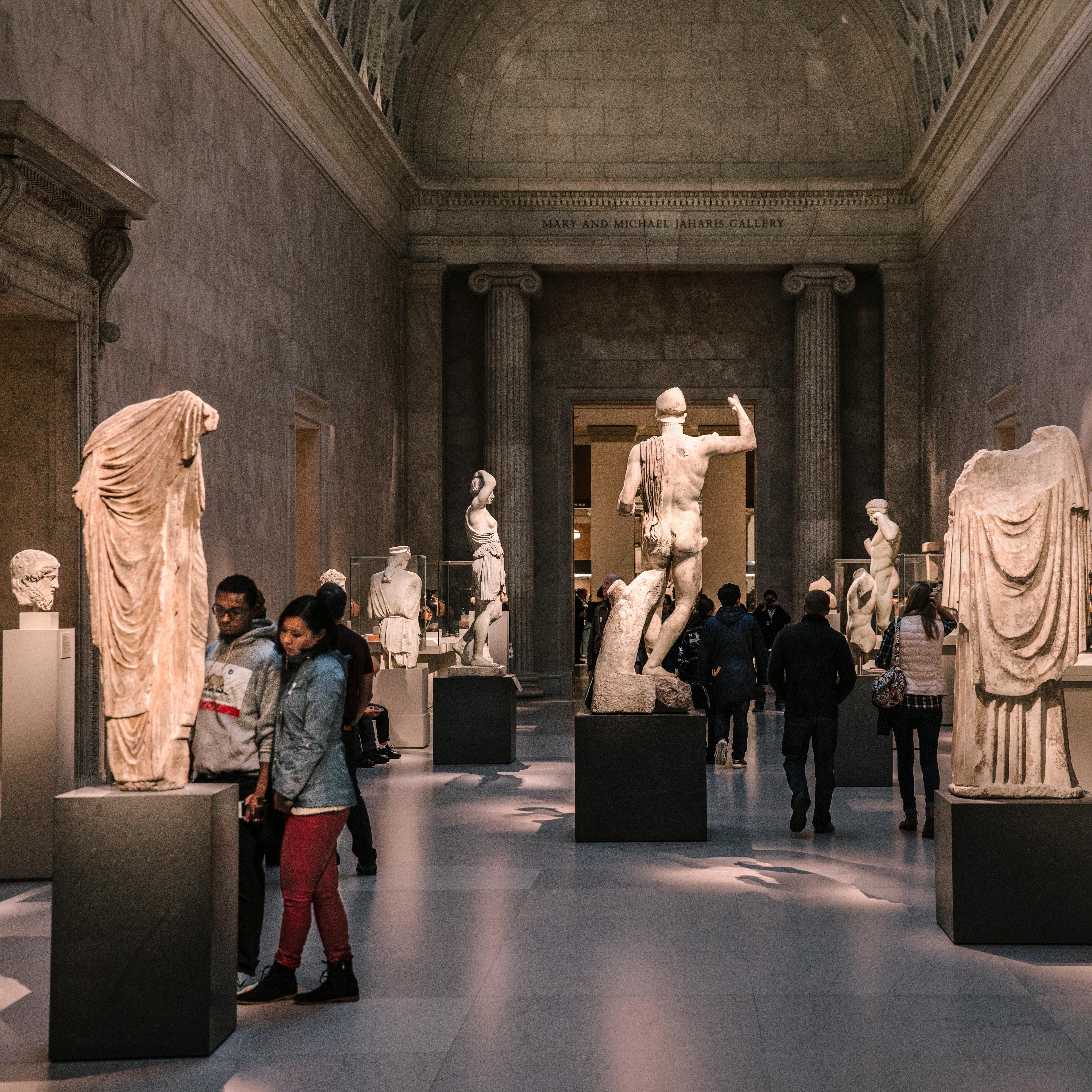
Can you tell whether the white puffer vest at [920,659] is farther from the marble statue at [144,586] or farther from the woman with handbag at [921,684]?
the marble statue at [144,586]

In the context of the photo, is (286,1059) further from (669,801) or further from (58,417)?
(58,417)

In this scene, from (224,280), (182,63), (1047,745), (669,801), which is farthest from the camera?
(224,280)

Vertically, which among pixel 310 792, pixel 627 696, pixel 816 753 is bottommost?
pixel 816 753

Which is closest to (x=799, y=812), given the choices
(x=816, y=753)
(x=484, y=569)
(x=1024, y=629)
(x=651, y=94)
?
(x=816, y=753)

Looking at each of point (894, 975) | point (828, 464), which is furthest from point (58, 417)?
point (828, 464)

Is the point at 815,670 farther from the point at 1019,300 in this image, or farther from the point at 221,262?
the point at 1019,300

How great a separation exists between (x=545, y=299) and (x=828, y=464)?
6027 mm

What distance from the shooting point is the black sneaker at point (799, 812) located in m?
9.45

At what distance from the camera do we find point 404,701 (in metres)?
14.9

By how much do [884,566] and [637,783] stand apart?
809cm

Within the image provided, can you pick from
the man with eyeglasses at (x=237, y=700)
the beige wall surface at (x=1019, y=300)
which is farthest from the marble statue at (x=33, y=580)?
the beige wall surface at (x=1019, y=300)

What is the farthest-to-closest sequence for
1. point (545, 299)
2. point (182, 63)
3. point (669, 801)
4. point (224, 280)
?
point (545, 299)
point (224, 280)
point (182, 63)
point (669, 801)

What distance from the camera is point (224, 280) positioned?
13.7 meters

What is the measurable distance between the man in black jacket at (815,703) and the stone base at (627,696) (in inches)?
40.2
